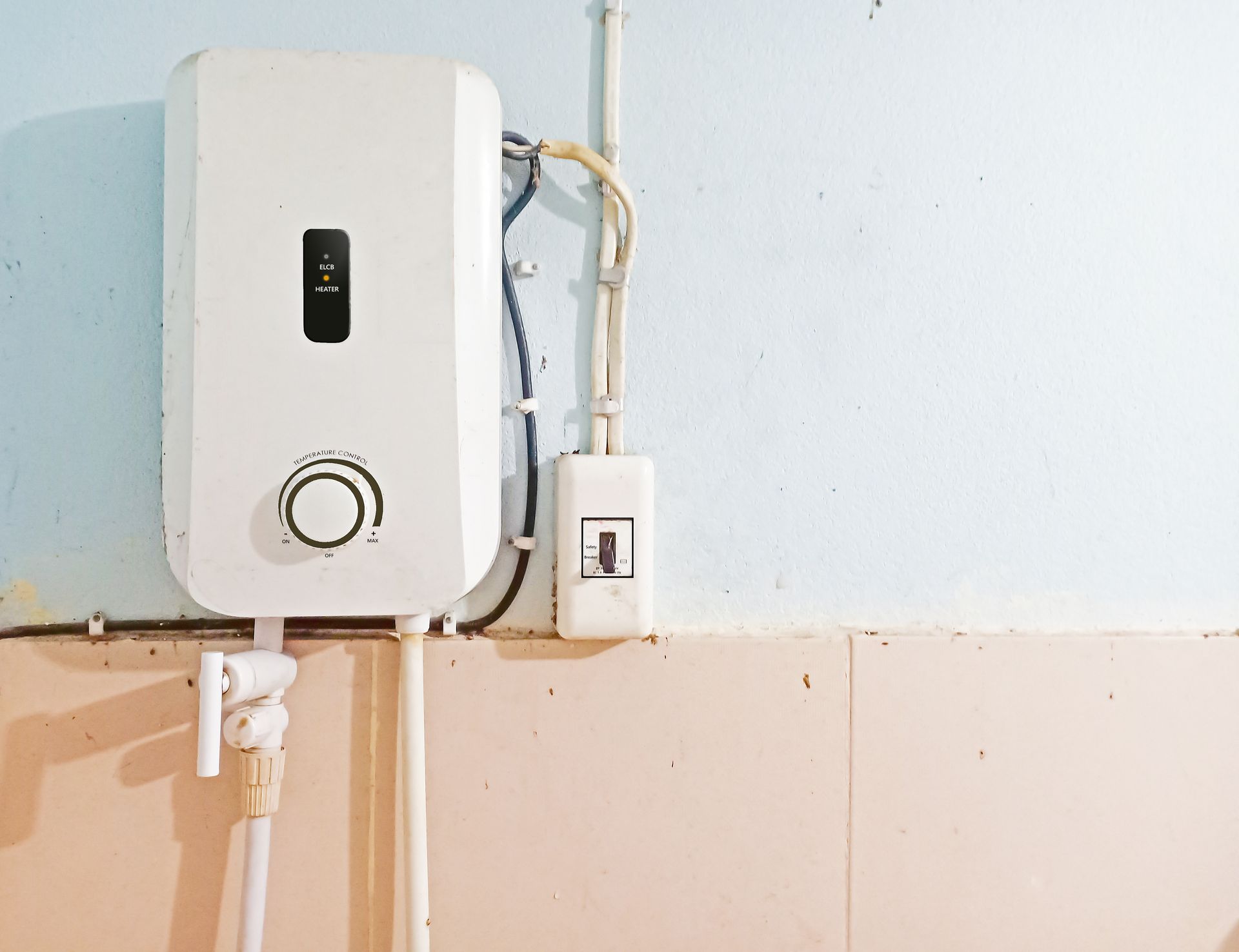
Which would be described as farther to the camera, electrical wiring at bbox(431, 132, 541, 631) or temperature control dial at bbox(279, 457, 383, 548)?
electrical wiring at bbox(431, 132, 541, 631)

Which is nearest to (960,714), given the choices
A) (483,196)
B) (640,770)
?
(640,770)

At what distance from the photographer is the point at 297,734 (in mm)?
631

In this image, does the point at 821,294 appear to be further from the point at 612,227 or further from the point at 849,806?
the point at 849,806

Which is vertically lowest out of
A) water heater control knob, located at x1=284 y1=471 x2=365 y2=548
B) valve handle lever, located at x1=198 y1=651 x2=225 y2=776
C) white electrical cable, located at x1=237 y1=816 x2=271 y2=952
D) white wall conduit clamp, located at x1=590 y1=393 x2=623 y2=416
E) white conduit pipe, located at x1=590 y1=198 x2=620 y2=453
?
white electrical cable, located at x1=237 y1=816 x2=271 y2=952

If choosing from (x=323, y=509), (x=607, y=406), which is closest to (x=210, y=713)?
(x=323, y=509)

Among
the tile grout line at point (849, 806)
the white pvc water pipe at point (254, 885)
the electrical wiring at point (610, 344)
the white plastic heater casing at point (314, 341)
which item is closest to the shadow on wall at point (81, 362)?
the white plastic heater casing at point (314, 341)

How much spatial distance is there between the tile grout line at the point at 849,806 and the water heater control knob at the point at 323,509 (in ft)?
1.53

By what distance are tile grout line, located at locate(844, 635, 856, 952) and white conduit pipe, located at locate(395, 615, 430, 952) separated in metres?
0.39

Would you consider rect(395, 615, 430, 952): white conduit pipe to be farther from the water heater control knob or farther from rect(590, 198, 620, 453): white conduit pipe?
rect(590, 198, 620, 453): white conduit pipe

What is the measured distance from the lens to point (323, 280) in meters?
0.53

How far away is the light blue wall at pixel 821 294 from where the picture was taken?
63cm

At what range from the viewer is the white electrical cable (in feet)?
1.89

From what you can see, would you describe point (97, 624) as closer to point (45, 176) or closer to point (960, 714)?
point (45, 176)

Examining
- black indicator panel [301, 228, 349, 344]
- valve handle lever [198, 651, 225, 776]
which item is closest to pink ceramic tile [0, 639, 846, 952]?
valve handle lever [198, 651, 225, 776]
